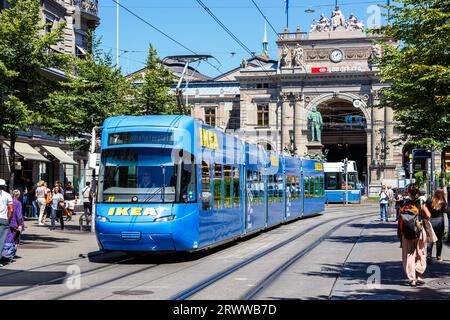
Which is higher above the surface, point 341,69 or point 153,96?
point 341,69

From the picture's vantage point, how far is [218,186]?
65.5ft

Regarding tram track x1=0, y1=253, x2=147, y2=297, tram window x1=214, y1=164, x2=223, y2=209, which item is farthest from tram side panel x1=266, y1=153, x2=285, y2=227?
tram track x1=0, y1=253, x2=147, y2=297

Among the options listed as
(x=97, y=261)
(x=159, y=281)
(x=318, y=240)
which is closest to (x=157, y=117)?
(x=97, y=261)

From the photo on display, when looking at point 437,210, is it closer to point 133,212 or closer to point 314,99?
point 133,212

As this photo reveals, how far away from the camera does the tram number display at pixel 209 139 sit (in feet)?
60.9

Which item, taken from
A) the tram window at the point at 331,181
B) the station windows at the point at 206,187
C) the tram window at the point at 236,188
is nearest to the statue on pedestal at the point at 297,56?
the tram window at the point at 331,181

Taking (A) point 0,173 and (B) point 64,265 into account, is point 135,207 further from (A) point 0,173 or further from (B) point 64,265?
(A) point 0,173

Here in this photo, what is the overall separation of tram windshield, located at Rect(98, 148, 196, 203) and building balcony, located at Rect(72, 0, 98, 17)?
99.7 feet

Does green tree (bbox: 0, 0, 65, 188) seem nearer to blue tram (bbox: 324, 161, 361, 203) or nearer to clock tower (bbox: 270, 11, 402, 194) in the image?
blue tram (bbox: 324, 161, 361, 203)

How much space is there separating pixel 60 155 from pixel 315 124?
47.5m

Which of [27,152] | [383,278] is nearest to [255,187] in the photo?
[383,278]

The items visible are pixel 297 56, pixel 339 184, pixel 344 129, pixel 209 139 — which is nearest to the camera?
pixel 209 139

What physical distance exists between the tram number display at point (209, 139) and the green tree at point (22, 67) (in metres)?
5.10

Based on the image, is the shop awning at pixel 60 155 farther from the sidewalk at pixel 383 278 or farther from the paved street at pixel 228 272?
the sidewalk at pixel 383 278
